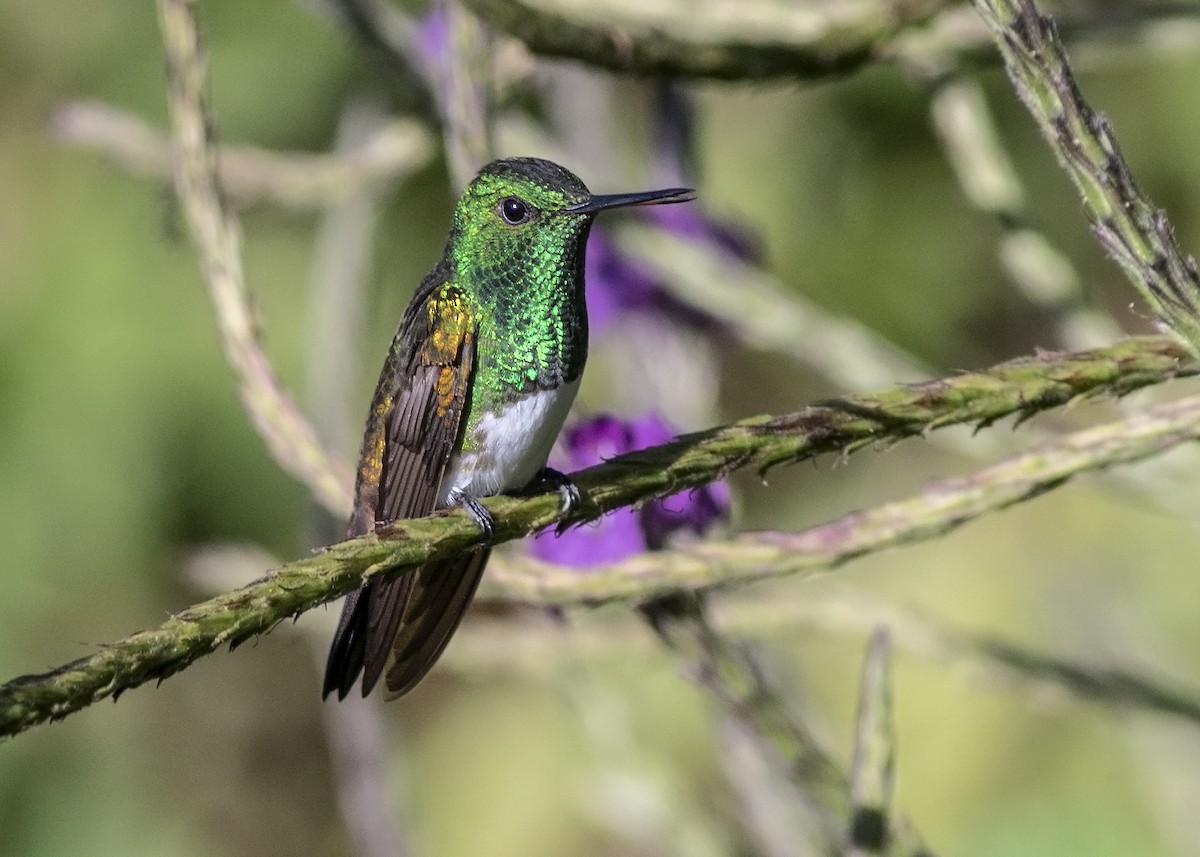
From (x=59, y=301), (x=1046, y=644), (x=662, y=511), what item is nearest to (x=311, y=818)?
(x=59, y=301)

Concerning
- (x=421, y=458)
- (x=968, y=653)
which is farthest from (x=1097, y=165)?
(x=968, y=653)

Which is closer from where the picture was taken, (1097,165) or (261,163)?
(1097,165)

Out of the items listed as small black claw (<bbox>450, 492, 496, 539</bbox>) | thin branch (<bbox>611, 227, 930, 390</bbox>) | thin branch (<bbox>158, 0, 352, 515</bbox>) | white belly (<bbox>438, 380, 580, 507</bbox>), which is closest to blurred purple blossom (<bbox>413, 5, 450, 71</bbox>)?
thin branch (<bbox>611, 227, 930, 390</bbox>)

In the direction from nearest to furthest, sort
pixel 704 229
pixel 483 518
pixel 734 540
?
pixel 483 518 < pixel 734 540 < pixel 704 229

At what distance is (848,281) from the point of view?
5.37 meters

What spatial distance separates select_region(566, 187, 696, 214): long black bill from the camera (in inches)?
65.7

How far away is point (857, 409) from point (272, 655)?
15.7 feet

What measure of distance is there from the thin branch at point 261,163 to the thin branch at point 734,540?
1.34 meters

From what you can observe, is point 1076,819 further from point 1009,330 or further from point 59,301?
point 59,301

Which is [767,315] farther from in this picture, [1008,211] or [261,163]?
[261,163]

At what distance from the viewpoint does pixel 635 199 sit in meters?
1.74

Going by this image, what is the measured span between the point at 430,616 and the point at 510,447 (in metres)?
0.25

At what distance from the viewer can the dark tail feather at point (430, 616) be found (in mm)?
1962

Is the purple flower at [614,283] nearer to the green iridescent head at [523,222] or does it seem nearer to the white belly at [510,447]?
the green iridescent head at [523,222]
